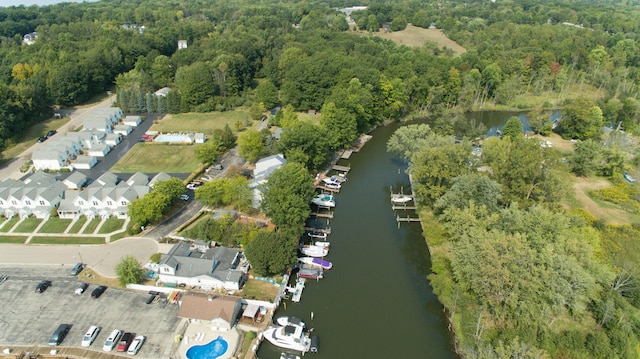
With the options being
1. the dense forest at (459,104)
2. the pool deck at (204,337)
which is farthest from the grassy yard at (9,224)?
the pool deck at (204,337)

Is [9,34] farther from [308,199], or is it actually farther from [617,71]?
[617,71]

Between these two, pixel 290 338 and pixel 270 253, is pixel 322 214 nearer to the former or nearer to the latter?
pixel 270 253

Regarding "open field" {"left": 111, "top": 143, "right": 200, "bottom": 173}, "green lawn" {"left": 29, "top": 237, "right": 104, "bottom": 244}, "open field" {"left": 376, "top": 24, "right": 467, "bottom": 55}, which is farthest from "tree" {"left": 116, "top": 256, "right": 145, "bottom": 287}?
"open field" {"left": 376, "top": 24, "right": 467, "bottom": 55}

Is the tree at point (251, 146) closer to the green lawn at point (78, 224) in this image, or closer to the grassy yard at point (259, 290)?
the green lawn at point (78, 224)

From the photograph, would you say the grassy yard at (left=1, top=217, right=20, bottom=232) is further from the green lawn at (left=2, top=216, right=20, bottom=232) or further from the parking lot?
the parking lot

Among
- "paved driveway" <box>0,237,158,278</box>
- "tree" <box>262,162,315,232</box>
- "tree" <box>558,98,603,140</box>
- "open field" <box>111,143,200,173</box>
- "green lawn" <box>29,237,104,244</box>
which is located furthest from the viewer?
"tree" <box>558,98,603,140</box>

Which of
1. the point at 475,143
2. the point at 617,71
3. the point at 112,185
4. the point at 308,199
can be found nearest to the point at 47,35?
the point at 112,185
